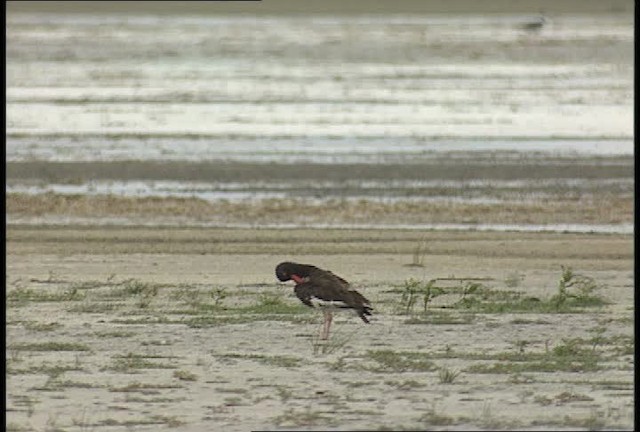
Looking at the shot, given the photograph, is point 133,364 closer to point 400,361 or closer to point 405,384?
point 400,361

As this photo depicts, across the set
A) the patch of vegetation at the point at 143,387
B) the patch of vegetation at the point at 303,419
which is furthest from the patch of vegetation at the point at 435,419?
the patch of vegetation at the point at 143,387

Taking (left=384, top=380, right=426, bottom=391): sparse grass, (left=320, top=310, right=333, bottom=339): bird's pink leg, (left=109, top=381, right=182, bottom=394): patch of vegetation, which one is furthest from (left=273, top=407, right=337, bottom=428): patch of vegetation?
(left=320, top=310, right=333, bottom=339): bird's pink leg

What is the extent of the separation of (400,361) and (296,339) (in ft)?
3.29

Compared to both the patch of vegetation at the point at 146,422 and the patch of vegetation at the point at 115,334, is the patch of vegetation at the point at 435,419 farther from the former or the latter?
the patch of vegetation at the point at 115,334

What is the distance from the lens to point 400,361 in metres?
10.1

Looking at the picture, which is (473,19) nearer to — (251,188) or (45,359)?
(251,188)

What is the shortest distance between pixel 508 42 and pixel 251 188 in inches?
526

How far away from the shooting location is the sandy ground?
878 centimetres

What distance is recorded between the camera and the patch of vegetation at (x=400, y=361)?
9.91 meters

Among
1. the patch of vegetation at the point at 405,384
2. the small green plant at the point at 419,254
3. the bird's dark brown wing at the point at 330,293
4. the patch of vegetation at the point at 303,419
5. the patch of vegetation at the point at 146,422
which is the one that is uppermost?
the small green plant at the point at 419,254

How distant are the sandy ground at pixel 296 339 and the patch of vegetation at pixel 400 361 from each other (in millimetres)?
17

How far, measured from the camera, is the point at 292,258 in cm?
1511

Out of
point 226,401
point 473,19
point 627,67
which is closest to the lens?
point 226,401

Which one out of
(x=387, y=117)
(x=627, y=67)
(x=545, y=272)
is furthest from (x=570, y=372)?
(x=627, y=67)
